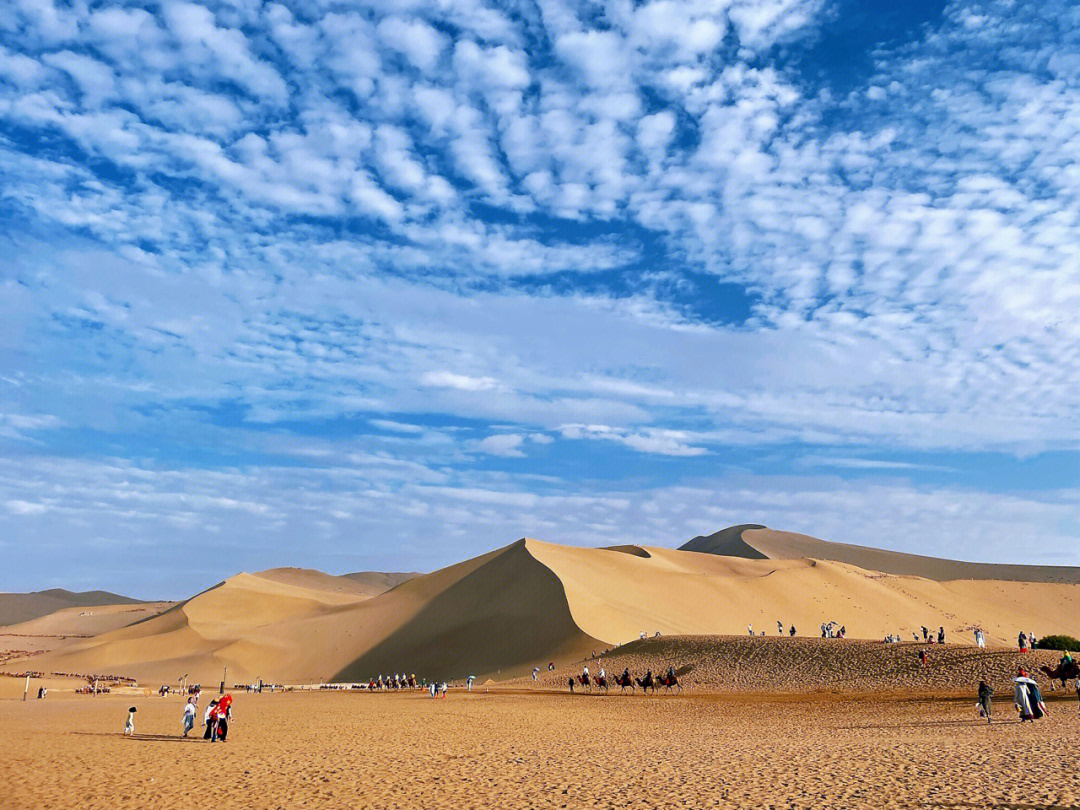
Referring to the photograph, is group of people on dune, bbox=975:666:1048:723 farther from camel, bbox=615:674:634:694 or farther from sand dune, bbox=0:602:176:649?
sand dune, bbox=0:602:176:649

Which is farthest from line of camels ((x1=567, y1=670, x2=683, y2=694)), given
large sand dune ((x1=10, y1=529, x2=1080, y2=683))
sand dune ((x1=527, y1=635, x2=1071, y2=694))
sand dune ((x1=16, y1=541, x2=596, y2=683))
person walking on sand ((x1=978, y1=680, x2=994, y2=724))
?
person walking on sand ((x1=978, y1=680, x2=994, y2=724))

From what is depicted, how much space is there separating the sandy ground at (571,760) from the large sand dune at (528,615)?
30.5 metres

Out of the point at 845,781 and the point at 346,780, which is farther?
the point at 346,780

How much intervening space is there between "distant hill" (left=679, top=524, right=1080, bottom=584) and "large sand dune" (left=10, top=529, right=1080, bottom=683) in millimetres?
37584

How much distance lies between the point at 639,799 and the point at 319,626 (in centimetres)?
7348

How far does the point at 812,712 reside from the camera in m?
26.7

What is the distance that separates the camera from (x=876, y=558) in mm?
138625

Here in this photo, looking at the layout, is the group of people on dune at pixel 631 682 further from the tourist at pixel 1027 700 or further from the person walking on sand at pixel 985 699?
the tourist at pixel 1027 700

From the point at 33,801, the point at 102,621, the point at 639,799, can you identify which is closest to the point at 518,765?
the point at 639,799

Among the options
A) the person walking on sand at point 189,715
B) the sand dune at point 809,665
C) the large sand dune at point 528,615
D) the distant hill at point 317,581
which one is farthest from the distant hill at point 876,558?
the person walking on sand at point 189,715

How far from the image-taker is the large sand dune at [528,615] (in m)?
63.8

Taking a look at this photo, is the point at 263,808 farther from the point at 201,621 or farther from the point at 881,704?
the point at 201,621

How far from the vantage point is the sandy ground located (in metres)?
12.5

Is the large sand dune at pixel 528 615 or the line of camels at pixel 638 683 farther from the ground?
the large sand dune at pixel 528 615
